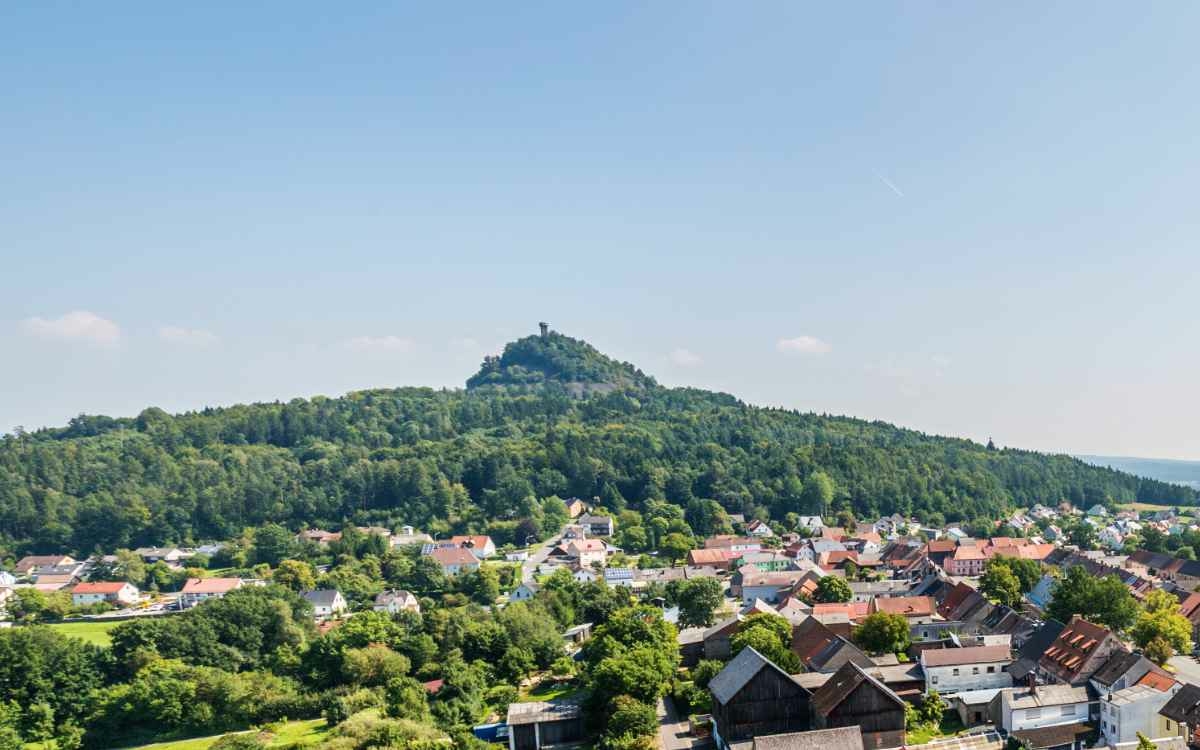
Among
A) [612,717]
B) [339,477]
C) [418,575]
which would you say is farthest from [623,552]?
[612,717]

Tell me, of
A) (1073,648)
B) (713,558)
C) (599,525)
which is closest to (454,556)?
(599,525)

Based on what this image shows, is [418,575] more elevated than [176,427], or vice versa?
[176,427]

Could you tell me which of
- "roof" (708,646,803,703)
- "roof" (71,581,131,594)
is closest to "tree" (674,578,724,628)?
"roof" (708,646,803,703)

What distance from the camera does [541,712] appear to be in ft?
101

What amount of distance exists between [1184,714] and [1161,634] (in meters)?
8.29

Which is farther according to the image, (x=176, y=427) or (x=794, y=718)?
(x=176, y=427)

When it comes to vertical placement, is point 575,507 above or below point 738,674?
above

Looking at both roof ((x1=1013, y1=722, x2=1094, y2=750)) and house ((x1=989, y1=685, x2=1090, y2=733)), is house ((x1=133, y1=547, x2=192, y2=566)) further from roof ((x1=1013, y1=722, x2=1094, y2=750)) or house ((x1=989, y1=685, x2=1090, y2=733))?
roof ((x1=1013, y1=722, x2=1094, y2=750))

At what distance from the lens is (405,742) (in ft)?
89.2

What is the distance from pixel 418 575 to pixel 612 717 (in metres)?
34.9

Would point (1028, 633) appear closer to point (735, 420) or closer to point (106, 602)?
point (106, 602)

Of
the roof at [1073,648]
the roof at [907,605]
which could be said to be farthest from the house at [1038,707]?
the roof at [907,605]

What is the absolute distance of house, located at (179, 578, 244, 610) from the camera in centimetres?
6122

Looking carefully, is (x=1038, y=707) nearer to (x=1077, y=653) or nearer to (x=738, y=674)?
(x=1077, y=653)
